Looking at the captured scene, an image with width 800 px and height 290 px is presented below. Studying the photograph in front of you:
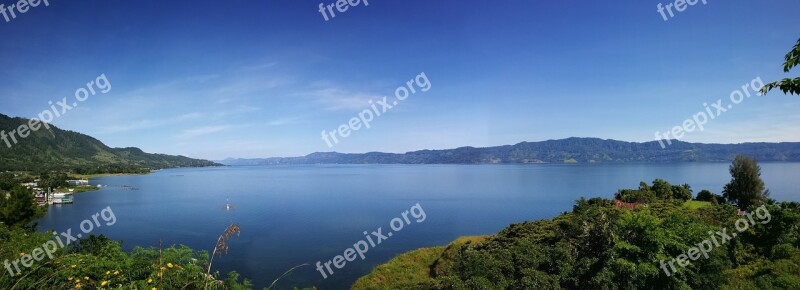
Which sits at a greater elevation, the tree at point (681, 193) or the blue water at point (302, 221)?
the tree at point (681, 193)

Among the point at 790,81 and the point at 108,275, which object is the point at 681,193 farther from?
the point at 108,275

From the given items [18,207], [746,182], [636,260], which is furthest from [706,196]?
[18,207]

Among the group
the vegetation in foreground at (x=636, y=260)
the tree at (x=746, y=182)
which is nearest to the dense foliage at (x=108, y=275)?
the vegetation in foreground at (x=636, y=260)

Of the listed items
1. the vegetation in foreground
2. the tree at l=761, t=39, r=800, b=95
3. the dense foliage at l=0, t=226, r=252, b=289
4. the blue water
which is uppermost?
the tree at l=761, t=39, r=800, b=95

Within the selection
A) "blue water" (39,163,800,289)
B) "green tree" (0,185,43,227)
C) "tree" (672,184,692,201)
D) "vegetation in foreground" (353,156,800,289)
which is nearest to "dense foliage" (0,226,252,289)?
"vegetation in foreground" (353,156,800,289)

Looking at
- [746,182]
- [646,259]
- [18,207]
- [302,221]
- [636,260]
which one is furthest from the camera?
[302,221]

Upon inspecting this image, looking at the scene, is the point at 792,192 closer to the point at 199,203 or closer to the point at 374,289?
the point at 374,289

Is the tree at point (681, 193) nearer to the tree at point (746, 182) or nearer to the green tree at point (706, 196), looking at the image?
the green tree at point (706, 196)

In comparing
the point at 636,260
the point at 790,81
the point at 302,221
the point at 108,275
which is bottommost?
the point at 302,221

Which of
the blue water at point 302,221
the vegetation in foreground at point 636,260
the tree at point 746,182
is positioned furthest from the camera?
the tree at point 746,182

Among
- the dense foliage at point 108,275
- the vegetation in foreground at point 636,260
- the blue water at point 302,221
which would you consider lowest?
the blue water at point 302,221

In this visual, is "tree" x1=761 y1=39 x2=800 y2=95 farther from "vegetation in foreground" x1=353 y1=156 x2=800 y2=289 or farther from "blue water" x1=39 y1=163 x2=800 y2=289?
"blue water" x1=39 y1=163 x2=800 y2=289
